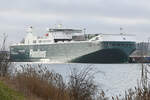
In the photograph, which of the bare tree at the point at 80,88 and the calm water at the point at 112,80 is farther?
the calm water at the point at 112,80

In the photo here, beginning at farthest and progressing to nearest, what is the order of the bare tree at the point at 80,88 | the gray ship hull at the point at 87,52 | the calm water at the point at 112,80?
the gray ship hull at the point at 87,52 < the calm water at the point at 112,80 < the bare tree at the point at 80,88

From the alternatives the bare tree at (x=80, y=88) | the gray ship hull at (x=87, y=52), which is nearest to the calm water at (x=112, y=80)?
the bare tree at (x=80, y=88)

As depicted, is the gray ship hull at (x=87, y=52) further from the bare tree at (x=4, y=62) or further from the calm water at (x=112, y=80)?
the bare tree at (x=4, y=62)

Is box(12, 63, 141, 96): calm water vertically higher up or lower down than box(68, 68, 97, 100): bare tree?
lower down

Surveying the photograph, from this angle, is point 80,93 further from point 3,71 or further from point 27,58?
point 27,58

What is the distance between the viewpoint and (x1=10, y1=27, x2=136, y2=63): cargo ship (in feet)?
240

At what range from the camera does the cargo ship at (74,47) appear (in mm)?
73125

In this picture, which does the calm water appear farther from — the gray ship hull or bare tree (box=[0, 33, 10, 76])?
the gray ship hull

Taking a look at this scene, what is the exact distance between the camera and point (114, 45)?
72312mm

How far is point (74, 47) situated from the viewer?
76.3 m

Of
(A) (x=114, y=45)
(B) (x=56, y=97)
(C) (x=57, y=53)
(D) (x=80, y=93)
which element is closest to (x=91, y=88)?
(D) (x=80, y=93)

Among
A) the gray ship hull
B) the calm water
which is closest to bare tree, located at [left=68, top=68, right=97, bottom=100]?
the calm water

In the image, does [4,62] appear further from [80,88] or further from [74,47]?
[74,47]

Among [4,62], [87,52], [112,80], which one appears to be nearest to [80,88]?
[4,62]
